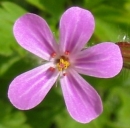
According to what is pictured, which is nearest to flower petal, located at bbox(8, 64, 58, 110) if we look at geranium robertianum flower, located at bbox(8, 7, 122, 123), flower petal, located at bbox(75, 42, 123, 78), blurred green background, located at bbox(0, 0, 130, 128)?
geranium robertianum flower, located at bbox(8, 7, 122, 123)

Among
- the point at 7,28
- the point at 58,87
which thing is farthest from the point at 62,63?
the point at 58,87

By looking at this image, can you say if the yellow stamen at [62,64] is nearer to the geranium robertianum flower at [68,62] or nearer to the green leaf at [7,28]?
the geranium robertianum flower at [68,62]

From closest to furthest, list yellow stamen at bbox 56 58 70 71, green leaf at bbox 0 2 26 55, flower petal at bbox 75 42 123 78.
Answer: flower petal at bbox 75 42 123 78, yellow stamen at bbox 56 58 70 71, green leaf at bbox 0 2 26 55

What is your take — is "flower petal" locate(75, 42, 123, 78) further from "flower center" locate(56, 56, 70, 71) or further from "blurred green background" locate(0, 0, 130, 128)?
"blurred green background" locate(0, 0, 130, 128)

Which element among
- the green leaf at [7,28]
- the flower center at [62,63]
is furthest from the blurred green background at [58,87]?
the flower center at [62,63]

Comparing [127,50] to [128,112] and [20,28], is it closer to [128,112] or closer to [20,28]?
[20,28]

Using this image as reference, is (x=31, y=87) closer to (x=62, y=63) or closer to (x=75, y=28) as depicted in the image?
(x=62, y=63)

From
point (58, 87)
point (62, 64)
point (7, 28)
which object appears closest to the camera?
point (62, 64)
